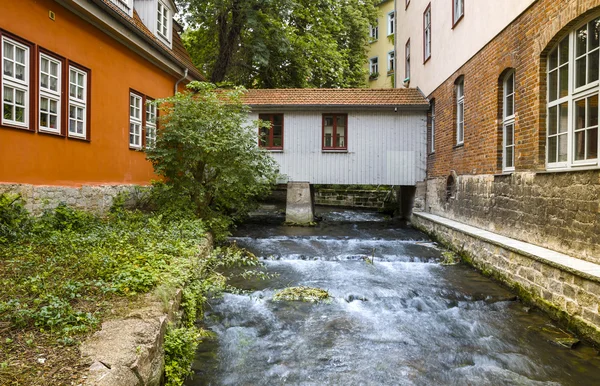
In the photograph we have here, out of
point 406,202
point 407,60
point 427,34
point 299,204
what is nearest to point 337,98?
point 427,34

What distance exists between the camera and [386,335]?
17.3 ft

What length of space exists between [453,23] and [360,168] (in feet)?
18.8

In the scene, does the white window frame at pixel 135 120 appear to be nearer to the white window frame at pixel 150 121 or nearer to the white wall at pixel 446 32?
the white window frame at pixel 150 121

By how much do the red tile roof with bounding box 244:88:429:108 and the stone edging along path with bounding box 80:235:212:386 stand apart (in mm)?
12206

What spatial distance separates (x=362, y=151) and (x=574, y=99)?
924 centimetres

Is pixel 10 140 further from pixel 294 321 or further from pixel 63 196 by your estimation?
pixel 294 321

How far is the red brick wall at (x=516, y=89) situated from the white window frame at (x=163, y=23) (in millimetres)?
9503

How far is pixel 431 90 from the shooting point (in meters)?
14.7

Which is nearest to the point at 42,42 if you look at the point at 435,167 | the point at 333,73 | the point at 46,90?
the point at 46,90

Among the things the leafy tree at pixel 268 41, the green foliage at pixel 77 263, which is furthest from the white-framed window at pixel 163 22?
the green foliage at pixel 77 263

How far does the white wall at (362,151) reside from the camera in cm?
1530

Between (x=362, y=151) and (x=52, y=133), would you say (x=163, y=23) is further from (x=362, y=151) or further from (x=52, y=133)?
(x=362, y=151)

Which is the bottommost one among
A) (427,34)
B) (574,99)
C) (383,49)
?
(574,99)

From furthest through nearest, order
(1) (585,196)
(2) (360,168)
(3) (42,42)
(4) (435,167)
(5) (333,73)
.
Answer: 1. (5) (333,73)
2. (2) (360,168)
3. (4) (435,167)
4. (3) (42,42)
5. (1) (585,196)
